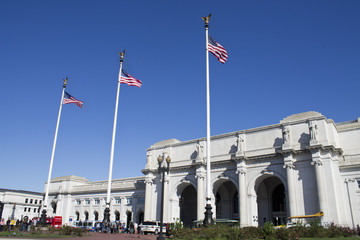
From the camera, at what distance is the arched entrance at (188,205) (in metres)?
57.8

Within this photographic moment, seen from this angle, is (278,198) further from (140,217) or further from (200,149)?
(140,217)

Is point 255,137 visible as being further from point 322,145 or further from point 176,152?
point 176,152

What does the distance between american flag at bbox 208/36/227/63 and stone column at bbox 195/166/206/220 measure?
22.6 m

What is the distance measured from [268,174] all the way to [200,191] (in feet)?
35.6

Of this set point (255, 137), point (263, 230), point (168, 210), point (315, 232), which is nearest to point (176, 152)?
point (168, 210)

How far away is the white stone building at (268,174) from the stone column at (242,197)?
14 cm

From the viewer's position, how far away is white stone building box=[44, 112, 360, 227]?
135 ft

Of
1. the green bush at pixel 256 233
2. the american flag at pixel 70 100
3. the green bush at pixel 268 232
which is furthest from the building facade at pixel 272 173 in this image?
the green bush at pixel 268 232

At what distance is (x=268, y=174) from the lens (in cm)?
4550

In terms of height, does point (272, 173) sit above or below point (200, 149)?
below

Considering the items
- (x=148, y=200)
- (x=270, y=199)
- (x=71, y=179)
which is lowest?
(x=148, y=200)

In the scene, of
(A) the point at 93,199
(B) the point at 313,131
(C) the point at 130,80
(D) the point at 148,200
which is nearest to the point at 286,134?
(B) the point at 313,131

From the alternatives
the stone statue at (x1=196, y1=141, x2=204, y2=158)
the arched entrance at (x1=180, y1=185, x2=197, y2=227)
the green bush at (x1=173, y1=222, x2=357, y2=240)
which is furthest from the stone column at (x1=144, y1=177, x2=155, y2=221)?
the green bush at (x1=173, y1=222, x2=357, y2=240)

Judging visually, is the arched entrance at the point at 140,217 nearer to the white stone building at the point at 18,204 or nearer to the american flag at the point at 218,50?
the american flag at the point at 218,50
